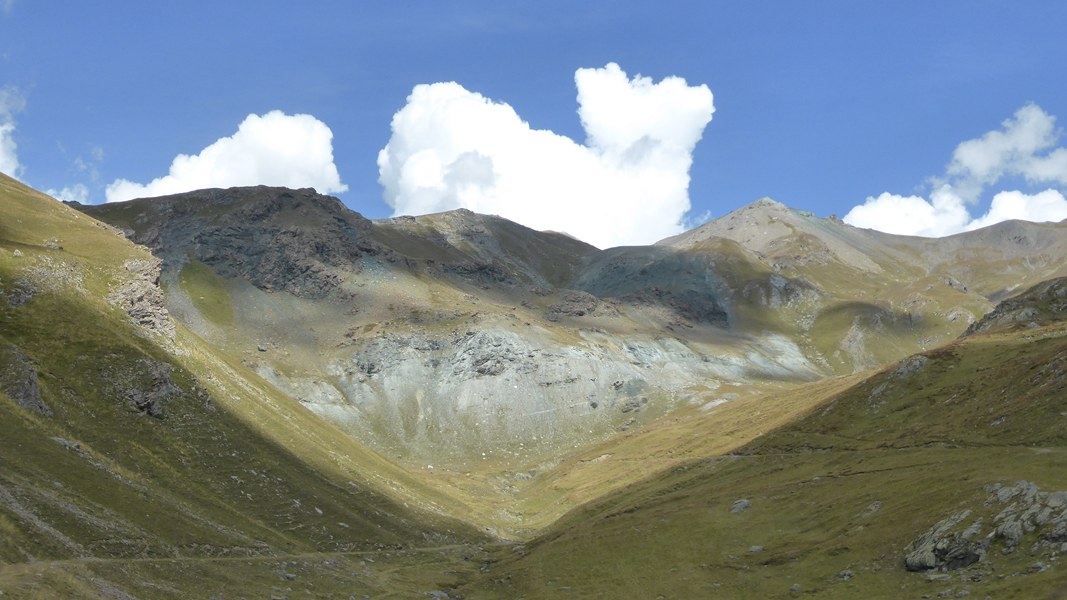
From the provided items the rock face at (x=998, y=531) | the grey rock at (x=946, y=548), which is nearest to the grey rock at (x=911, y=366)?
the rock face at (x=998, y=531)

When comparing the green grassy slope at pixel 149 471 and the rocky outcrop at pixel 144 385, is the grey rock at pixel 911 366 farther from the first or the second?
the rocky outcrop at pixel 144 385

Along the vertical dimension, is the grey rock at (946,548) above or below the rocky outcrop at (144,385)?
below

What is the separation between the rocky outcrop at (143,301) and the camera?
357 feet

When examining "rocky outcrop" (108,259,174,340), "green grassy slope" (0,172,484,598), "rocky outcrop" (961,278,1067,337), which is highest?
"rocky outcrop" (961,278,1067,337)

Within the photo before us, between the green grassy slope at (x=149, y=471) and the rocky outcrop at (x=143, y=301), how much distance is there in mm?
1562

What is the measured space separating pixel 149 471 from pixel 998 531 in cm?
7750

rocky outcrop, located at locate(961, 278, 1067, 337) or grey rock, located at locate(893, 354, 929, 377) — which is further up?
rocky outcrop, located at locate(961, 278, 1067, 337)

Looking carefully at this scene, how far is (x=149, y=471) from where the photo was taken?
85250mm

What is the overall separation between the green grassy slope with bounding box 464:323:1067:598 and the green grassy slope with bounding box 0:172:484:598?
1881 centimetres

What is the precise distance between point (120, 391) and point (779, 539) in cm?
7350

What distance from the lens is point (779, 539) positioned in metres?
79.6

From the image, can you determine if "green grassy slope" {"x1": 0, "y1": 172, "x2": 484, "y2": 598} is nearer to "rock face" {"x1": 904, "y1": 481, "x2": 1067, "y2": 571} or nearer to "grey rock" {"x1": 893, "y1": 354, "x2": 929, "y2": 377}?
"rock face" {"x1": 904, "y1": 481, "x2": 1067, "y2": 571}

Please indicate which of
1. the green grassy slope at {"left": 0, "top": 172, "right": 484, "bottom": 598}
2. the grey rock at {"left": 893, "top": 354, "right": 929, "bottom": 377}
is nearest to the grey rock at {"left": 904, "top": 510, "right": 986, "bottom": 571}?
the green grassy slope at {"left": 0, "top": 172, "right": 484, "bottom": 598}

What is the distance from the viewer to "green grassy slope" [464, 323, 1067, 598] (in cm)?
6247
